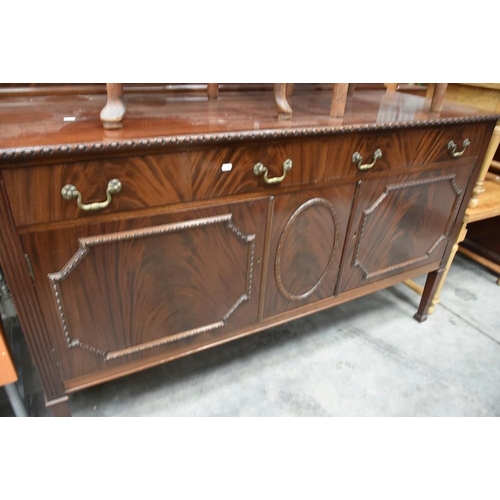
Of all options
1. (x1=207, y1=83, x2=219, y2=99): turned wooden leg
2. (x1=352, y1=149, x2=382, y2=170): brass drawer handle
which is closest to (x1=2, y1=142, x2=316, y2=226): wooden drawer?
(x1=352, y1=149, x2=382, y2=170): brass drawer handle

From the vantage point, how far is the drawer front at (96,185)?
A: 66 cm

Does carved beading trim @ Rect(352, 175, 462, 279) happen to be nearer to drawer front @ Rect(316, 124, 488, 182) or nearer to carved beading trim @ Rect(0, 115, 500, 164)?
drawer front @ Rect(316, 124, 488, 182)

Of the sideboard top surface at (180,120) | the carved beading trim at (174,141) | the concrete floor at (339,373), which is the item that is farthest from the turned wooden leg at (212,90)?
the concrete floor at (339,373)

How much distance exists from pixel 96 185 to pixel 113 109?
0.48ft

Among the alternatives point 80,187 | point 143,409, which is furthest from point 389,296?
point 80,187

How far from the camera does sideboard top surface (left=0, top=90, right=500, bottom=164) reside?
2.21ft

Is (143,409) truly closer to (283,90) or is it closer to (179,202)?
(179,202)

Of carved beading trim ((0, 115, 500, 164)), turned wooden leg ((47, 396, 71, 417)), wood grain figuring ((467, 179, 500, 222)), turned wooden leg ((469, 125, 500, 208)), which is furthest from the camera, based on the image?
wood grain figuring ((467, 179, 500, 222))

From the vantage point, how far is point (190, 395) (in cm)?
120

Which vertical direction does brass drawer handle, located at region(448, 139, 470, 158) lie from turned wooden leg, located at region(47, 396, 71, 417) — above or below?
above

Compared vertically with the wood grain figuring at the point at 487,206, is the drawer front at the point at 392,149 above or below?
above

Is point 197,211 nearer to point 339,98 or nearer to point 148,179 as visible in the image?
point 148,179

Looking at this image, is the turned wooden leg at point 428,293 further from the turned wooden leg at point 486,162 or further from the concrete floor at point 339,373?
the turned wooden leg at point 486,162

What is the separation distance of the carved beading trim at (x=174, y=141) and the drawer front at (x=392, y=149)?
3 cm
